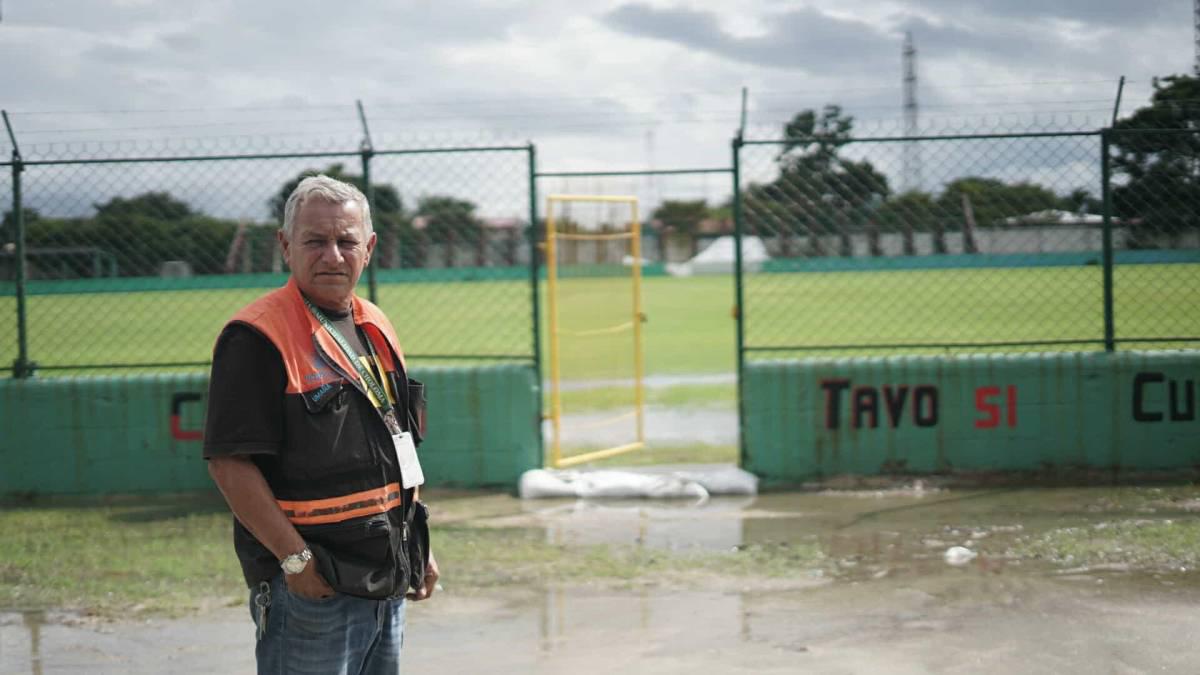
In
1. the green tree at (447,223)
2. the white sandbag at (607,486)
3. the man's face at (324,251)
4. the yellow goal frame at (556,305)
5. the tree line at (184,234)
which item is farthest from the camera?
the green tree at (447,223)

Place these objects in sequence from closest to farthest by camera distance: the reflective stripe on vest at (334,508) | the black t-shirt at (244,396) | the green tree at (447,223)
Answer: the black t-shirt at (244,396) < the reflective stripe on vest at (334,508) < the green tree at (447,223)

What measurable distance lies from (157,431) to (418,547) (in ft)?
20.4

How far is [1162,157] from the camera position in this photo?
970 centimetres

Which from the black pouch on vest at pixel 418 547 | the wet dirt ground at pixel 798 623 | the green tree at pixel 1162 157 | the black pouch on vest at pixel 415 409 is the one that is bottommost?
the wet dirt ground at pixel 798 623

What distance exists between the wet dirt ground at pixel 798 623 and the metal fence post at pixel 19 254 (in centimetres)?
351

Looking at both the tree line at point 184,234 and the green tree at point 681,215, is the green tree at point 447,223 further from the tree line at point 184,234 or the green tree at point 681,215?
the green tree at point 681,215

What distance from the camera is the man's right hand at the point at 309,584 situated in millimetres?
2637

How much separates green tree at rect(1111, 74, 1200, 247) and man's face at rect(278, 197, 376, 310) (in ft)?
22.8

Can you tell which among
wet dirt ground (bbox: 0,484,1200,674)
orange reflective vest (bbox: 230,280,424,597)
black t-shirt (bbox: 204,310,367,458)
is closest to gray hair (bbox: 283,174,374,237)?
orange reflective vest (bbox: 230,280,424,597)

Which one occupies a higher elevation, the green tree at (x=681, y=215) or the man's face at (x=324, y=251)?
the green tree at (x=681, y=215)

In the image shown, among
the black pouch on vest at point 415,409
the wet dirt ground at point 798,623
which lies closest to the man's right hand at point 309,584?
the black pouch on vest at point 415,409

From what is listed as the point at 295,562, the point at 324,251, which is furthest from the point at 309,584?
the point at 324,251

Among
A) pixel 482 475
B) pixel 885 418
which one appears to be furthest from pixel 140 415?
pixel 885 418

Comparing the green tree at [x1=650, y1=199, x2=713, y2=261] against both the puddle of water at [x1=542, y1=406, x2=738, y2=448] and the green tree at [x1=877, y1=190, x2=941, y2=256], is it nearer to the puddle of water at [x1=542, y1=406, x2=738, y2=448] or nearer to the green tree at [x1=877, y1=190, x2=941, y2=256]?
the green tree at [x1=877, y1=190, x2=941, y2=256]
